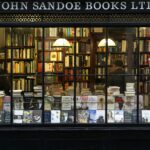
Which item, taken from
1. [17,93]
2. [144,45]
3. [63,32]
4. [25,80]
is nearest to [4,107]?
[17,93]

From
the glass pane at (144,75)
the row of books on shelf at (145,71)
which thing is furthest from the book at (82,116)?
the row of books on shelf at (145,71)

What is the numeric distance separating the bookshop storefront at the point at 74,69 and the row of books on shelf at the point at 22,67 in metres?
0.03

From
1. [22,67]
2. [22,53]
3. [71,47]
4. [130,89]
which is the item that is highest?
[71,47]

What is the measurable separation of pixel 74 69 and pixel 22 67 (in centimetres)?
142

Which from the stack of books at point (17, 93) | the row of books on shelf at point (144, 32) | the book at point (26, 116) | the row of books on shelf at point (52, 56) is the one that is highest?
the row of books on shelf at point (144, 32)

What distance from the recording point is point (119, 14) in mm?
27312

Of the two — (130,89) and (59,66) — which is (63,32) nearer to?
(59,66)

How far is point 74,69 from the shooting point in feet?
89.9

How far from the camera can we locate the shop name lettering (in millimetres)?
27203

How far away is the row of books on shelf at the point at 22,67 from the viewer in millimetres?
27375

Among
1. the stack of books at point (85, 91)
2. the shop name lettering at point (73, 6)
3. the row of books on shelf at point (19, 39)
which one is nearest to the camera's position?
the shop name lettering at point (73, 6)

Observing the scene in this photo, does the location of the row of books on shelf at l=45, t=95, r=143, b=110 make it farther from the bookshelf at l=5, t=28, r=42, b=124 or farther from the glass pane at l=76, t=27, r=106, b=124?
the bookshelf at l=5, t=28, r=42, b=124

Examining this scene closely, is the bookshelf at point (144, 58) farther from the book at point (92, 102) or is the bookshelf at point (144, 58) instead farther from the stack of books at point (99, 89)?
the book at point (92, 102)
